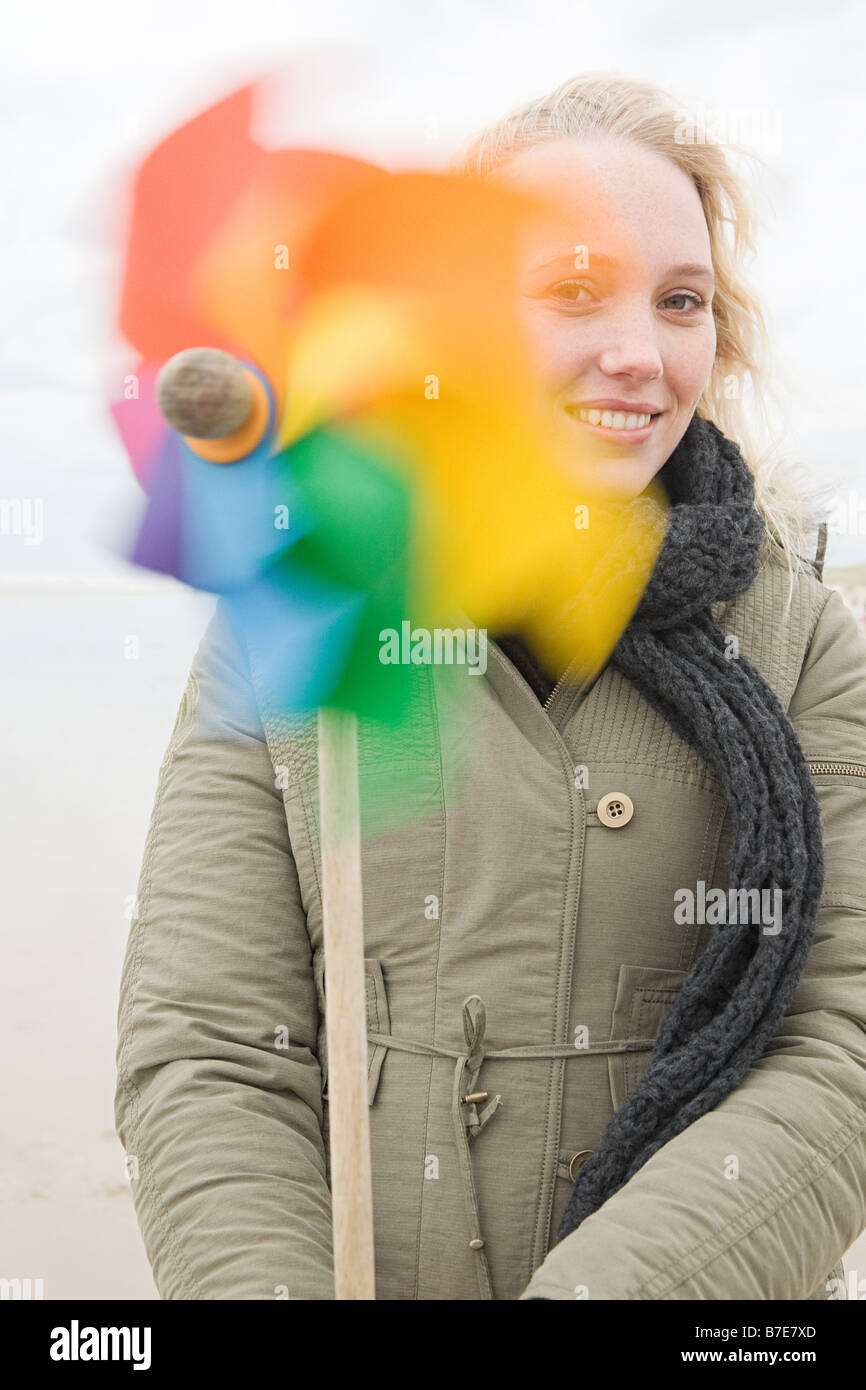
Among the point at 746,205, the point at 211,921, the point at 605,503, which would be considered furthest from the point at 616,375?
the point at 211,921

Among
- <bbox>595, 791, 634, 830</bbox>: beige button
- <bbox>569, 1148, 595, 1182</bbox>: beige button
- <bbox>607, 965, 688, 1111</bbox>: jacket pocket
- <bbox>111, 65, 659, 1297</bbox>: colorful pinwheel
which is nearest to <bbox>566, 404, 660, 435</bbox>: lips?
<bbox>111, 65, 659, 1297</bbox>: colorful pinwheel

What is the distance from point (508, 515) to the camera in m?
0.79

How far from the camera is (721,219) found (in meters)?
0.96

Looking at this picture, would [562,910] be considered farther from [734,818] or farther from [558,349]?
[558,349]

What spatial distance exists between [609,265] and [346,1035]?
50cm

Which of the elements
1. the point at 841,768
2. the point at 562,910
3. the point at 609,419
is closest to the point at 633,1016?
the point at 562,910

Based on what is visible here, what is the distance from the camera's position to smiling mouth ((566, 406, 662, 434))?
868 mm

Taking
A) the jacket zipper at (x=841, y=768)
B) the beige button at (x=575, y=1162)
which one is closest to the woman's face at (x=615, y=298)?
the jacket zipper at (x=841, y=768)

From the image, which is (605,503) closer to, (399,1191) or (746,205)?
(746,205)

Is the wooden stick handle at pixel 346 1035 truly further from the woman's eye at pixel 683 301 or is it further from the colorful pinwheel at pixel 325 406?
the woman's eye at pixel 683 301

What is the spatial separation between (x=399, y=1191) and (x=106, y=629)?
10.3 feet

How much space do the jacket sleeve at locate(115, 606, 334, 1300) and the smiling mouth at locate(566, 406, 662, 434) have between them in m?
0.27

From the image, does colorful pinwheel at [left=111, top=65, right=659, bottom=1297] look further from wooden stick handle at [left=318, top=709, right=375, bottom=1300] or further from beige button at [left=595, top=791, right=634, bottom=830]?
beige button at [left=595, top=791, right=634, bottom=830]

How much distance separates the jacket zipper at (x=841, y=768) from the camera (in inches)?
35.3
